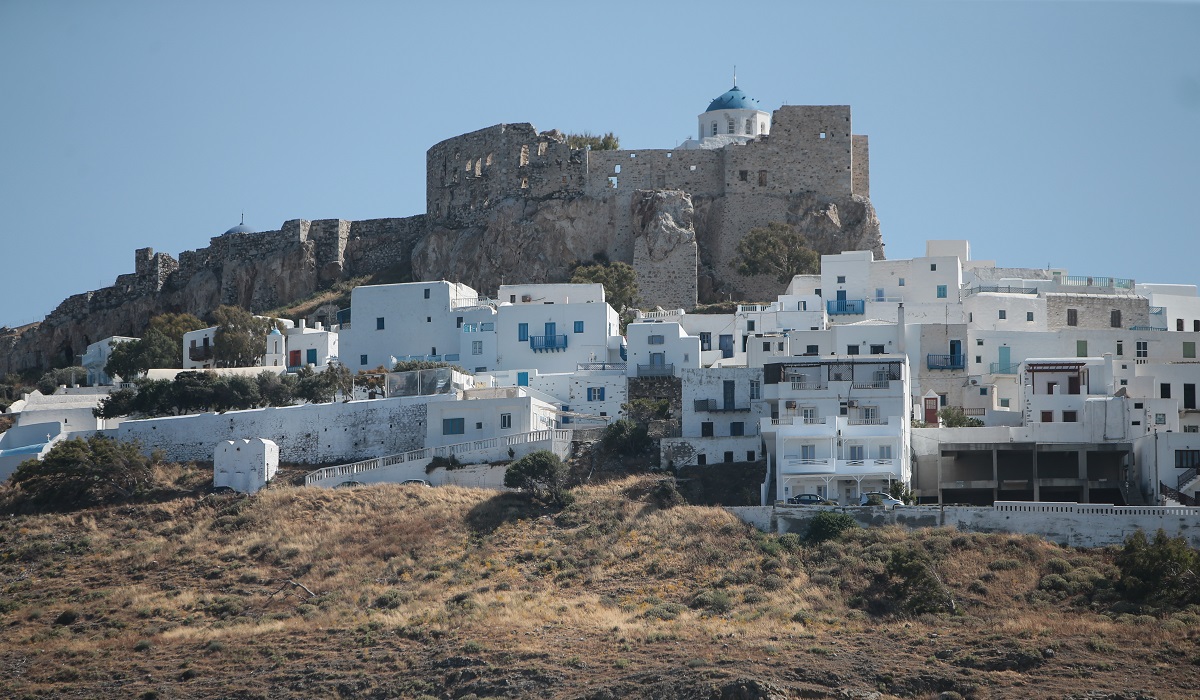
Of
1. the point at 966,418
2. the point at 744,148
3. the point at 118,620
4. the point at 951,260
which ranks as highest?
the point at 744,148

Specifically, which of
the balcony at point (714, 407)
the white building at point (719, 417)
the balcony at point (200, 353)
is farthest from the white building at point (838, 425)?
the balcony at point (200, 353)

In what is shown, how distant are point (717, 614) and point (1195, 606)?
11.3 m

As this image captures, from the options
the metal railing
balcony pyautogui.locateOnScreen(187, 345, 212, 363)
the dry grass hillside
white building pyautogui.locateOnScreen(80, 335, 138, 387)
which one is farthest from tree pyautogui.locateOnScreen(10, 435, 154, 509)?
white building pyautogui.locateOnScreen(80, 335, 138, 387)

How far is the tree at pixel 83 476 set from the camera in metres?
55.8

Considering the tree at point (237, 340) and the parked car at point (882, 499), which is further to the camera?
the tree at point (237, 340)

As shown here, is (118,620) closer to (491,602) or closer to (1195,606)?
(491,602)

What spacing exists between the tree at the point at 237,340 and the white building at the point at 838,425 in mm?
24912

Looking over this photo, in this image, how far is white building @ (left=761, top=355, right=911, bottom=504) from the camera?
51500 mm

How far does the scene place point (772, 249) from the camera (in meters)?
79.1

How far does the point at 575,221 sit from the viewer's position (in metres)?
84.6

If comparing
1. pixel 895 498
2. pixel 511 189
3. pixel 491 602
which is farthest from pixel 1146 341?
pixel 511 189

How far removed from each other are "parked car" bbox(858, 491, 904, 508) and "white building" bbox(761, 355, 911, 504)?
0.56 meters

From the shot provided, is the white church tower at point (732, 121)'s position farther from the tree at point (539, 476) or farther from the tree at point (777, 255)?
the tree at point (539, 476)

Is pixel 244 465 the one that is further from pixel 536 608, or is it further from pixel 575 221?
pixel 575 221
